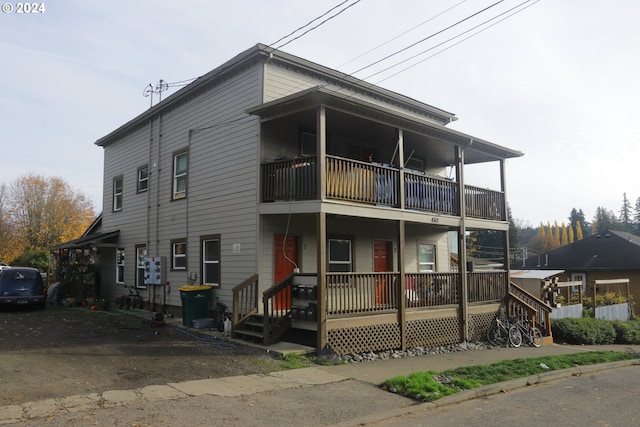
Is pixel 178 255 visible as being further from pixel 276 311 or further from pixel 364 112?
pixel 364 112

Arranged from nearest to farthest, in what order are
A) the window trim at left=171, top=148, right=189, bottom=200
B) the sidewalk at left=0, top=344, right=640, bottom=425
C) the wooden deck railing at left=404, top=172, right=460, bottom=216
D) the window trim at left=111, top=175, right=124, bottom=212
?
the sidewalk at left=0, top=344, right=640, bottom=425 → the wooden deck railing at left=404, top=172, right=460, bottom=216 → the window trim at left=171, top=148, right=189, bottom=200 → the window trim at left=111, top=175, right=124, bottom=212

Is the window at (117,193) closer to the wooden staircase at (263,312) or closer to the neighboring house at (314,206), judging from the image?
the neighboring house at (314,206)

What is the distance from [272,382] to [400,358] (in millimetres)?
4668

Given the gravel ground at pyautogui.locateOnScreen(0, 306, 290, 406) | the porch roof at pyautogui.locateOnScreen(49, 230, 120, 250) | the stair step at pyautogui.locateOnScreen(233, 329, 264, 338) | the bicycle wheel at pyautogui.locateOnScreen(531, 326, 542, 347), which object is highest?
the porch roof at pyautogui.locateOnScreen(49, 230, 120, 250)

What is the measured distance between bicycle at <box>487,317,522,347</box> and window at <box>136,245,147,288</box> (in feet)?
42.5

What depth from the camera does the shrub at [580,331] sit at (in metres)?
18.3

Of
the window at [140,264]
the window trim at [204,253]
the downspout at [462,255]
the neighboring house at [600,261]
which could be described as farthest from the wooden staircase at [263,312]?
the neighboring house at [600,261]

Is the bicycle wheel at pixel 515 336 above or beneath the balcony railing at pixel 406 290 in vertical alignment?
beneath

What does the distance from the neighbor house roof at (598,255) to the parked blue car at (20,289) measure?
33.5 meters

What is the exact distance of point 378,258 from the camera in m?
17.0

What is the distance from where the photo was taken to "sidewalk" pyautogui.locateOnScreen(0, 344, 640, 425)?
6.75 metres

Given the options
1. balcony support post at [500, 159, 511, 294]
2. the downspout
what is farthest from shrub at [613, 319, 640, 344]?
the downspout

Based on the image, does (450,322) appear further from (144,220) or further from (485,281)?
(144,220)

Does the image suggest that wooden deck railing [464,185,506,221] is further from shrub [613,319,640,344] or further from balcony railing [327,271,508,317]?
shrub [613,319,640,344]
